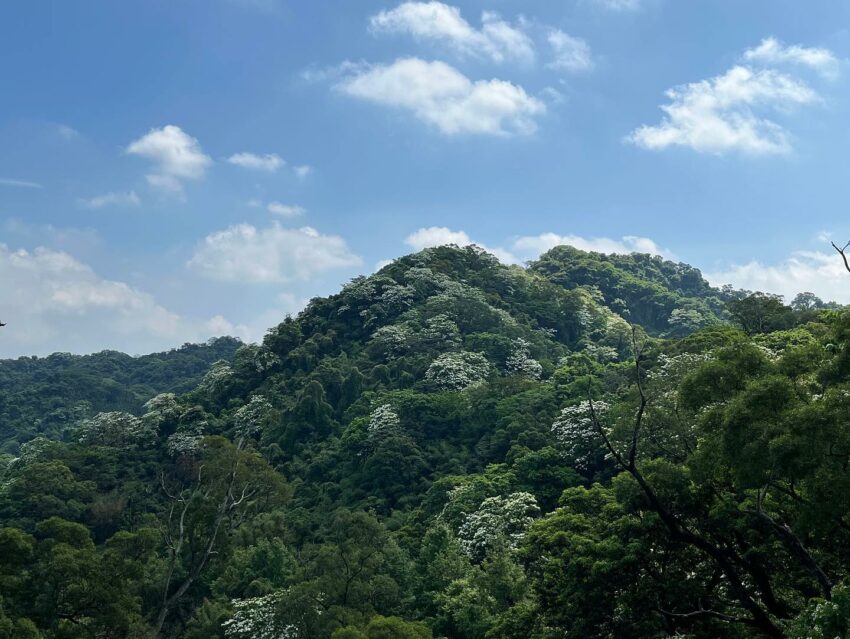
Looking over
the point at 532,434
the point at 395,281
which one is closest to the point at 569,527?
the point at 532,434

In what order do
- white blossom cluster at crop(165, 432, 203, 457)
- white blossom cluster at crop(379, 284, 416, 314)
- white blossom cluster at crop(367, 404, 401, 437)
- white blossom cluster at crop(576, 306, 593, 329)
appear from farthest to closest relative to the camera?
1. white blossom cluster at crop(576, 306, 593, 329)
2. white blossom cluster at crop(379, 284, 416, 314)
3. white blossom cluster at crop(165, 432, 203, 457)
4. white blossom cluster at crop(367, 404, 401, 437)

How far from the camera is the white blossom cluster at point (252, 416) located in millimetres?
53125

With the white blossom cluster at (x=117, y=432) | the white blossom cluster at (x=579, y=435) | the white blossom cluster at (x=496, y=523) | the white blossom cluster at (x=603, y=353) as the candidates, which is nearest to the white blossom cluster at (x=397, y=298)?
the white blossom cluster at (x=603, y=353)

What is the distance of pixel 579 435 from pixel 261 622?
17686mm

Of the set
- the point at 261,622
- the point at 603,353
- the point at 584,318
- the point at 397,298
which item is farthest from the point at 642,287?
the point at 261,622

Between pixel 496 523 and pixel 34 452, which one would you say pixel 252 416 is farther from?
pixel 496 523

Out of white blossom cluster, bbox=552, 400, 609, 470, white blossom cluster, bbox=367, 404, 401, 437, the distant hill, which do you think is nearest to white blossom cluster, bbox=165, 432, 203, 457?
white blossom cluster, bbox=367, 404, 401, 437

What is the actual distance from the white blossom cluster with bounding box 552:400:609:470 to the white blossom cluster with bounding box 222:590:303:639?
16093mm

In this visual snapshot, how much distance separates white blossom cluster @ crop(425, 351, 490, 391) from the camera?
50500mm

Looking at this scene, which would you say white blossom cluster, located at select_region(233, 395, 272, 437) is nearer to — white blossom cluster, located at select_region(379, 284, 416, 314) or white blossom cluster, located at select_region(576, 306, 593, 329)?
white blossom cluster, located at select_region(379, 284, 416, 314)

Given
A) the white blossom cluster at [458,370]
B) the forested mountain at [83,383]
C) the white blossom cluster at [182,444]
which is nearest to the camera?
the white blossom cluster at [182,444]

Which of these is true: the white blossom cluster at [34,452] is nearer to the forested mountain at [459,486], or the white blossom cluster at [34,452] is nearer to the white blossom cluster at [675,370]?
the forested mountain at [459,486]

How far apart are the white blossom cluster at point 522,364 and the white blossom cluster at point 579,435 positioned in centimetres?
1636

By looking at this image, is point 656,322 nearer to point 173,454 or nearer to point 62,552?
point 173,454
